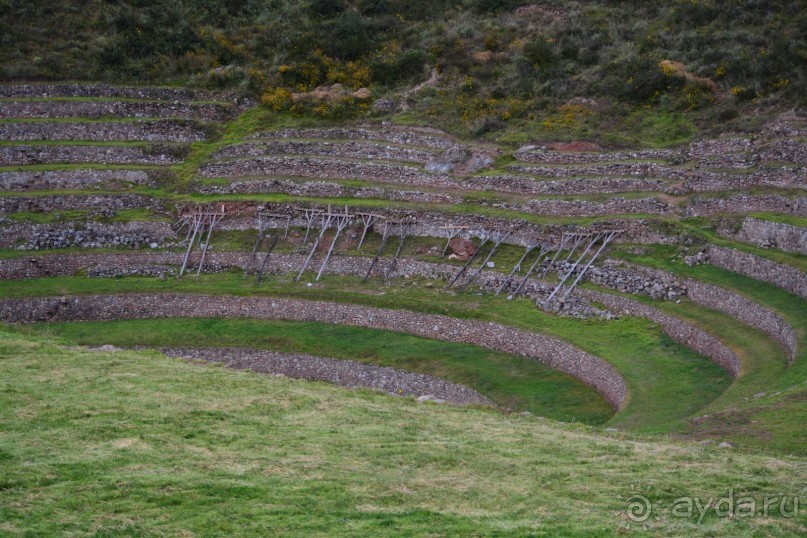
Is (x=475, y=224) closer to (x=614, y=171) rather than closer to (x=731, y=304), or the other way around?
(x=614, y=171)

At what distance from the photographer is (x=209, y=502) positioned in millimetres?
21750

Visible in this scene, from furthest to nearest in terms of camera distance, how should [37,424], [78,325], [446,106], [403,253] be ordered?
[446,106]
[403,253]
[78,325]
[37,424]

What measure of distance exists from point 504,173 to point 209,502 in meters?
43.3

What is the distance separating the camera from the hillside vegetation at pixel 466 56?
2557 inches

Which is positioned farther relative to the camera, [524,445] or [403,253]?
[403,253]

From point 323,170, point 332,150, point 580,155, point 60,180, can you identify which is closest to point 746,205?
point 580,155

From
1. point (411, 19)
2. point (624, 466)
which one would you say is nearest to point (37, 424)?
point (624, 466)

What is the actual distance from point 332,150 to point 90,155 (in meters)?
16.2

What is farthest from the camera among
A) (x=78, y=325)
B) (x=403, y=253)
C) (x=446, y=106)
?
(x=446, y=106)

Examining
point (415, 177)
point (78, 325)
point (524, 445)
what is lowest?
point (78, 325)

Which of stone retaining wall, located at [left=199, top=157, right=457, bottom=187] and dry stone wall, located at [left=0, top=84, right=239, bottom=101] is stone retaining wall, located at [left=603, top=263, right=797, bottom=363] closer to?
stone retaining wall, located at [left=199, top=157, right=457, bottom=187]

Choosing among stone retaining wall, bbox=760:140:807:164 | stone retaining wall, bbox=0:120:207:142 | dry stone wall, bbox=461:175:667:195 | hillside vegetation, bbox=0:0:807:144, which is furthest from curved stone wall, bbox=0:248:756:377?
hillside vegetation, bbox=0:0:807:144

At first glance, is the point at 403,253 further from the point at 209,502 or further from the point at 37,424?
the point at 209,502

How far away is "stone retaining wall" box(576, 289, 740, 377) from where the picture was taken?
4256 cm
